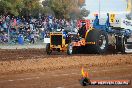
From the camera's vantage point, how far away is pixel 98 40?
19594 mm

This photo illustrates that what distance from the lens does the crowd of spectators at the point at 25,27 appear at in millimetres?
27062

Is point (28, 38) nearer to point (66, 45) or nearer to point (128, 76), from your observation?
point (66, 45)

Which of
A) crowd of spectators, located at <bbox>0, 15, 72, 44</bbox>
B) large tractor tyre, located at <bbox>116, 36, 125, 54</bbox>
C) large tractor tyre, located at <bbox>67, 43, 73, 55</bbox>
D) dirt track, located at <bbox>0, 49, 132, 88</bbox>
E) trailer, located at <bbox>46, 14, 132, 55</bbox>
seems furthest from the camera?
crowd of spectators, located at <bbox>0, 15, 72, 44</bbox>

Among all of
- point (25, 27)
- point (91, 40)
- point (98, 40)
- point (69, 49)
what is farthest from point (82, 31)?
point (25, 27)

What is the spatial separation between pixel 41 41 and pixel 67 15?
773 centimetres

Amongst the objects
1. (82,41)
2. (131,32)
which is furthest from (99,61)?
(131,32)

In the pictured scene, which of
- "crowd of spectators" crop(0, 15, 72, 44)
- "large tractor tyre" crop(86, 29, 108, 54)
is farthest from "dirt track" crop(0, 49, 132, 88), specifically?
"crowd of spectators" crop(0, 15, 72, 44)

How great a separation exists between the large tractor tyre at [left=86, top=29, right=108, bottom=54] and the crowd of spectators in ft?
27.8

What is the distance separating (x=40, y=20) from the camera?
32.1m

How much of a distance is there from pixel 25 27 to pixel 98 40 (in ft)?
35.5

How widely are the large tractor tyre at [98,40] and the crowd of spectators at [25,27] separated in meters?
8.49

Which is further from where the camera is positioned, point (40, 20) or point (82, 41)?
point (40, 20)

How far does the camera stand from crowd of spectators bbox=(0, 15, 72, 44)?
2706 centimetres

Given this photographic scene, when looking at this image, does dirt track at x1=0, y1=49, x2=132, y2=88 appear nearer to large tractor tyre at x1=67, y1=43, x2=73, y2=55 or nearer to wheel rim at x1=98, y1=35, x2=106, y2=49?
wheel rim at x1=98, y1=35, x2=106, y2=49
